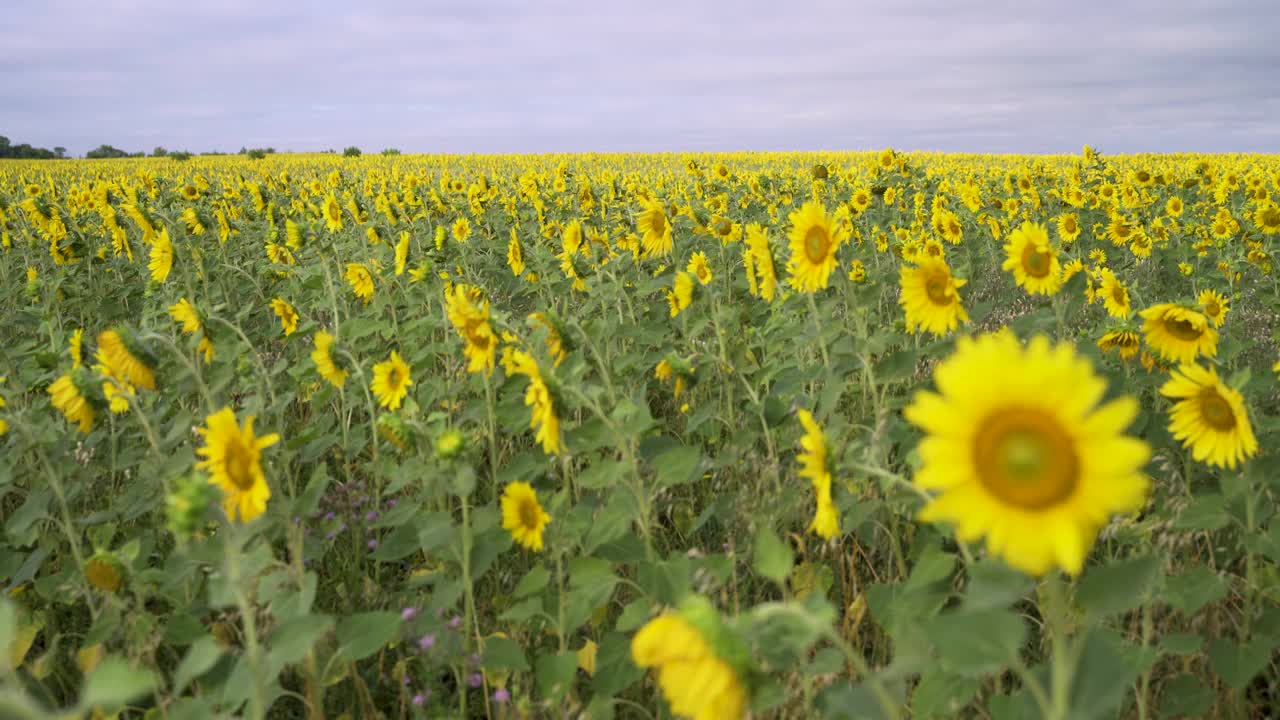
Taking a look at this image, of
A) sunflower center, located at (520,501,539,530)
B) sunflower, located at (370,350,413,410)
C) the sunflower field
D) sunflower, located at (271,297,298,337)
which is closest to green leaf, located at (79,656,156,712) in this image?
the sunflower field

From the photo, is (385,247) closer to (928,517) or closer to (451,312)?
(451,312)

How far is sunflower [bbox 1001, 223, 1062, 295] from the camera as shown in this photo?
9.45ft

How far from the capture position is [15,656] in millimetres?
2230

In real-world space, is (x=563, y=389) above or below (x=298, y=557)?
above

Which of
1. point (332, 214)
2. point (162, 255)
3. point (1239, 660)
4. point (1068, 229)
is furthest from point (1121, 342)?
point (162, 255)

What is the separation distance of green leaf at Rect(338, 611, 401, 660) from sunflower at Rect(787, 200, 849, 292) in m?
1.63

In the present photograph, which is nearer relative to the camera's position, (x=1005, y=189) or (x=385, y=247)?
(x=385, y=247)

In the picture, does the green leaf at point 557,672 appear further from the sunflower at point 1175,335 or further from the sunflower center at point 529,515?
the sunflower at point 1175,335

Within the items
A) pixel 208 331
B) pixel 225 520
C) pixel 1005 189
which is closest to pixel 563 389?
pixel 225 520

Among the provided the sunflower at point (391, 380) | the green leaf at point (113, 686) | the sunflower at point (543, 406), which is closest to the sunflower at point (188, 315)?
the sunflower at point (391, 380)

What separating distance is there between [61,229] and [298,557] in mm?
5800

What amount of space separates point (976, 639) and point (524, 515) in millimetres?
1367

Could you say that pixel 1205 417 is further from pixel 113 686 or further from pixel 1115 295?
pixel 113 686

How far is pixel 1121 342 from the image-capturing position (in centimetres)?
292
